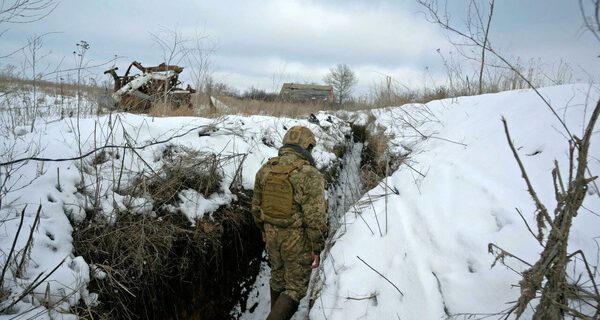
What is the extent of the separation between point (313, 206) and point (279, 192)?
0.34 meters

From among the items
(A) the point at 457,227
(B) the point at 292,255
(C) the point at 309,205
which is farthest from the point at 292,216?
(A) the point at 457,227

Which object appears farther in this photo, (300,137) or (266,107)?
(266,107)

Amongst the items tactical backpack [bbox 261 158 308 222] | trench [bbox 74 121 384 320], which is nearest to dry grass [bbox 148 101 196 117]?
trench [bbox 74 121 384 320]

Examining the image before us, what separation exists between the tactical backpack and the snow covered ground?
0.62 m

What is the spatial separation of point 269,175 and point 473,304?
1.90 m

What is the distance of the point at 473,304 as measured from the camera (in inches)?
75.5

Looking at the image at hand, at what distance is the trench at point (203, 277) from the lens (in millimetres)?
2598

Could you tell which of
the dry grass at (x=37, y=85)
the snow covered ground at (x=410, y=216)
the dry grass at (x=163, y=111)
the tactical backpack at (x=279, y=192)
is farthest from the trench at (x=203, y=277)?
the dry grass at (x=37, y=85)

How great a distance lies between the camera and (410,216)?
2838mm

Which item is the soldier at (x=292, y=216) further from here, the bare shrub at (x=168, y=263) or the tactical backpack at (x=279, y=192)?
the bare shrub at (x=168, y=263)

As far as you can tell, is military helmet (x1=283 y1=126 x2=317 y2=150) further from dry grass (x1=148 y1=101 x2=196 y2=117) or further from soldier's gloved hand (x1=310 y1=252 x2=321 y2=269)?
dry grass (x1=148 y1=101 x2=196 y2=117)

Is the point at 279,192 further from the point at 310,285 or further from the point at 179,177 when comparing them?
the point at 179,177

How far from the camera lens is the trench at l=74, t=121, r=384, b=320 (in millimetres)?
2598

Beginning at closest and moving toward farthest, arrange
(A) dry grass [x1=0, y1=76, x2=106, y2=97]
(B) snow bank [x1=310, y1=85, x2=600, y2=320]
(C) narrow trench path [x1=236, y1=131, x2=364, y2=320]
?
1. (B) snow bank [x1=310, y1=85, x2=600, y2=320]
2. (C) narrow trench path [x1=236, y1=131, x2=364, y2=320]
3. (A) dry grass [x1=0, y1=76, x2=106, y2=97]
